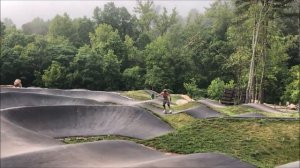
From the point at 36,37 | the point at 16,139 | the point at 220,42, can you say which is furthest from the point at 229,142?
the point at 36,37

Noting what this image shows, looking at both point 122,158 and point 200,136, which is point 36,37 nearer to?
point 200,136

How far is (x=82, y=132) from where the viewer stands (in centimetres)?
1819

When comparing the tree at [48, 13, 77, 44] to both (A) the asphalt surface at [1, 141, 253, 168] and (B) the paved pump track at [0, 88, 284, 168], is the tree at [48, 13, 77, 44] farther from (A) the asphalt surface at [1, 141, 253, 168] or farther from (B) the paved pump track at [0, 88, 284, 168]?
(A) the asphalt surface at [1, 141, 253, 168]

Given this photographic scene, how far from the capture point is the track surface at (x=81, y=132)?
32.7ft

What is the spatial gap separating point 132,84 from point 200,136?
32.3 metres

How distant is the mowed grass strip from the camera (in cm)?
1644

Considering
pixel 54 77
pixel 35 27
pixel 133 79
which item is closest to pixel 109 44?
pixel 133 79

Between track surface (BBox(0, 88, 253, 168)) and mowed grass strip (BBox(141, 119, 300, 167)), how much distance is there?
1.32 m

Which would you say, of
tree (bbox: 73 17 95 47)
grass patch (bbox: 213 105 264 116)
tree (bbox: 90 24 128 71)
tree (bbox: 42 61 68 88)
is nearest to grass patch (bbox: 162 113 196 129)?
grass patch (bbox: 213 105 264 116)

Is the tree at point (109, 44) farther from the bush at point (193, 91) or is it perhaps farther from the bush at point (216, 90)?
the bush at point (216, 90)

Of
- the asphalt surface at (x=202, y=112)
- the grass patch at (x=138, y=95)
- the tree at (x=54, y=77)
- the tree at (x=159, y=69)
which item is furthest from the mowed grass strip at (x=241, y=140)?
the tree at (x=54, y=77)

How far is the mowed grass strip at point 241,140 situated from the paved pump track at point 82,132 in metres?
1.24

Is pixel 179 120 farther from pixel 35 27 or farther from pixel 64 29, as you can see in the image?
pixel 35 27

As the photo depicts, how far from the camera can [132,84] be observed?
164 ft
